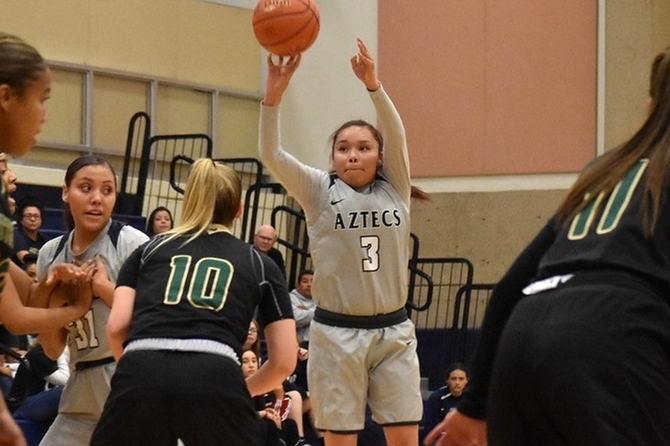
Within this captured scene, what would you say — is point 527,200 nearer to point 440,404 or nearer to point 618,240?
point 440,404

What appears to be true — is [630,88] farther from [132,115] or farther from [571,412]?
[571,412]

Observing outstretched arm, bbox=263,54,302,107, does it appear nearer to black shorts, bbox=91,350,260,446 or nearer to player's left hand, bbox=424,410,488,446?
black shorts, bbox=91,350,260,446

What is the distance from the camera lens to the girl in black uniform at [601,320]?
2441 millimetres

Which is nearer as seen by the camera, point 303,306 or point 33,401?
point 33,401

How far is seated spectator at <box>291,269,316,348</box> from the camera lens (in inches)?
446

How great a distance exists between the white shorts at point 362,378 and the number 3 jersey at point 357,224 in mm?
138

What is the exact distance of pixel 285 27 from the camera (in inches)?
281

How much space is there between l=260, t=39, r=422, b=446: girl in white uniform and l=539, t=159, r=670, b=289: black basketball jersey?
3.46 meters

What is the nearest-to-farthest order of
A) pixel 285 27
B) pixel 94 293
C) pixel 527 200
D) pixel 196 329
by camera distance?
1. pixel 196 329
2. pixel 94 293
3. pixel 285 27
4. pixel 527 200

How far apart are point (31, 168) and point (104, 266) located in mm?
7982

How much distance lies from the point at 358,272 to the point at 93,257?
1549 mm

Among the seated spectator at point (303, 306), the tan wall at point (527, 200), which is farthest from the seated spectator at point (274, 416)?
the tan wall at point (527, 200)

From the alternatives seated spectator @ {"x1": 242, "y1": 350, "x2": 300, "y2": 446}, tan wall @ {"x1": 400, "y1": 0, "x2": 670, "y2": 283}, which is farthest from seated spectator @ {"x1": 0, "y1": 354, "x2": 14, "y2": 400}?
tan wall @ {"x1": 400, "y1": 0, "x2": 670, "y2": 283}

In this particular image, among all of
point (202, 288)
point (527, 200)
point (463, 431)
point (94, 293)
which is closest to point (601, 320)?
point (463, 431)
